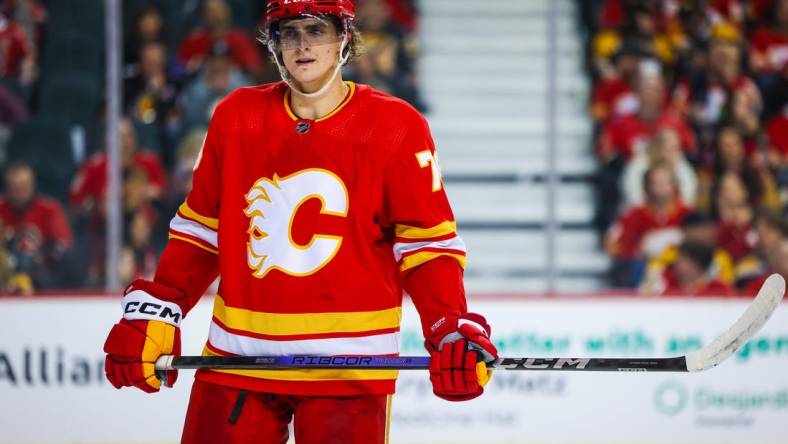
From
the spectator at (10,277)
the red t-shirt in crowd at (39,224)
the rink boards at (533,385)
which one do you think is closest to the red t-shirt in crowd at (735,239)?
the rink boards at (533,385)

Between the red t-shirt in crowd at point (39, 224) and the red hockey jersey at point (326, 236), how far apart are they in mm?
2544

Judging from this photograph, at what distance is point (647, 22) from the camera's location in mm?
6008

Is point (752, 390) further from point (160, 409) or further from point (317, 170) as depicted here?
point (317, 170)

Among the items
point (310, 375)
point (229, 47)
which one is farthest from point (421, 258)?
point (229, 47)

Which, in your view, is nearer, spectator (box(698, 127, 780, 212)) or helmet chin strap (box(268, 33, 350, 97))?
helmet chin strap (box(268, 33, 350, 97))

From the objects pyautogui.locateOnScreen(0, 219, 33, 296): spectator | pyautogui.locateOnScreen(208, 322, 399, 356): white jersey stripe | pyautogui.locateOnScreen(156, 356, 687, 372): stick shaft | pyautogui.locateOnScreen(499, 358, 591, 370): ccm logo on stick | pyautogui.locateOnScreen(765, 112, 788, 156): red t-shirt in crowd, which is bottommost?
pyautogui.locateOnScreen(0, 219, 33, 296): spectator

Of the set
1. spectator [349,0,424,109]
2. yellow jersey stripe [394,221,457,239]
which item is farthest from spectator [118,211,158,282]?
yellow jersey stripe [394,221,457,239]

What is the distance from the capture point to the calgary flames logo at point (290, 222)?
2.49 metres

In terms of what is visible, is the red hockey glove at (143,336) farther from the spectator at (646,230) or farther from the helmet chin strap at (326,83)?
the spectator at (646,230)

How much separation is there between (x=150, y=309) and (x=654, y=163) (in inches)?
126

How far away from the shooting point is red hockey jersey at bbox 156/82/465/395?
2.49m

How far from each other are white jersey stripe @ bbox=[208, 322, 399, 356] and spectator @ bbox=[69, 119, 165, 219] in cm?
253

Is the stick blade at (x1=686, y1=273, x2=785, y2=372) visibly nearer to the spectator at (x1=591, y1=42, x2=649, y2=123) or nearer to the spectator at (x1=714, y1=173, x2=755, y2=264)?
the spectator at (x1=714, y1=173, x2=755, y2=264)

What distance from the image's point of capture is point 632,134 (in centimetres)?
554
